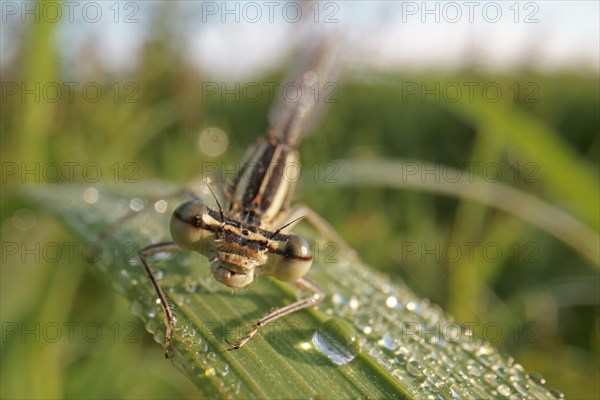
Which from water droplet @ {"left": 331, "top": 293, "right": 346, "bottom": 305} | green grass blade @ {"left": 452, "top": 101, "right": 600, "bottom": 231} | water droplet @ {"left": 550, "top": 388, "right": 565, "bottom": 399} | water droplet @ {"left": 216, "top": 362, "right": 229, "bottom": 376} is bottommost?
water droplet @ {"left": 216, "top": 362, "right": 229, "bottom": 376}

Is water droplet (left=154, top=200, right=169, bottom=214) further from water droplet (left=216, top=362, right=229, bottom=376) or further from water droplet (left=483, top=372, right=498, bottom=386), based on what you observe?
water droplet (left=483, top=372, right=498, bottom=386)

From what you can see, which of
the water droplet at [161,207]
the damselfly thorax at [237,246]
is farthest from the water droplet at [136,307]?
the water droplet at [161,207]

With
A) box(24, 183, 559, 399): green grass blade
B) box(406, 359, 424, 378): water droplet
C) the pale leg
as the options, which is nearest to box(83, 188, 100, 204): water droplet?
box(24, 183, 559, 399): green grass blade

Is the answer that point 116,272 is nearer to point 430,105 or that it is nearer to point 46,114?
point 46,114

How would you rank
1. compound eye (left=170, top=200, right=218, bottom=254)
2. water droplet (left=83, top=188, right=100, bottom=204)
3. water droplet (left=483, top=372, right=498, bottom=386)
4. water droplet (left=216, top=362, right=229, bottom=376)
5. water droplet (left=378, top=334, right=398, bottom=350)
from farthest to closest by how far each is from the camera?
water droplet (left=83, top=188, right=100, bottom=204)
compound eye (left=170, top=200, right=218, bottom=254)
water droplet (left=378, top=334, right=398, bottom=350)
water droplet (left=483, top=372, right=498, bottom=386)
water droplet (left=216, top=362, right=229, bottom=376)

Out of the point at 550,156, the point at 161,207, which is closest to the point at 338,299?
the point at 161,207

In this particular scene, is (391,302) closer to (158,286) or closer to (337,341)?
(337,341)

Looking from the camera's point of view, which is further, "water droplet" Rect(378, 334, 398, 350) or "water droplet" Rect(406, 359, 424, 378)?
"water droplet" Rect(378, 334, 398, 350)
